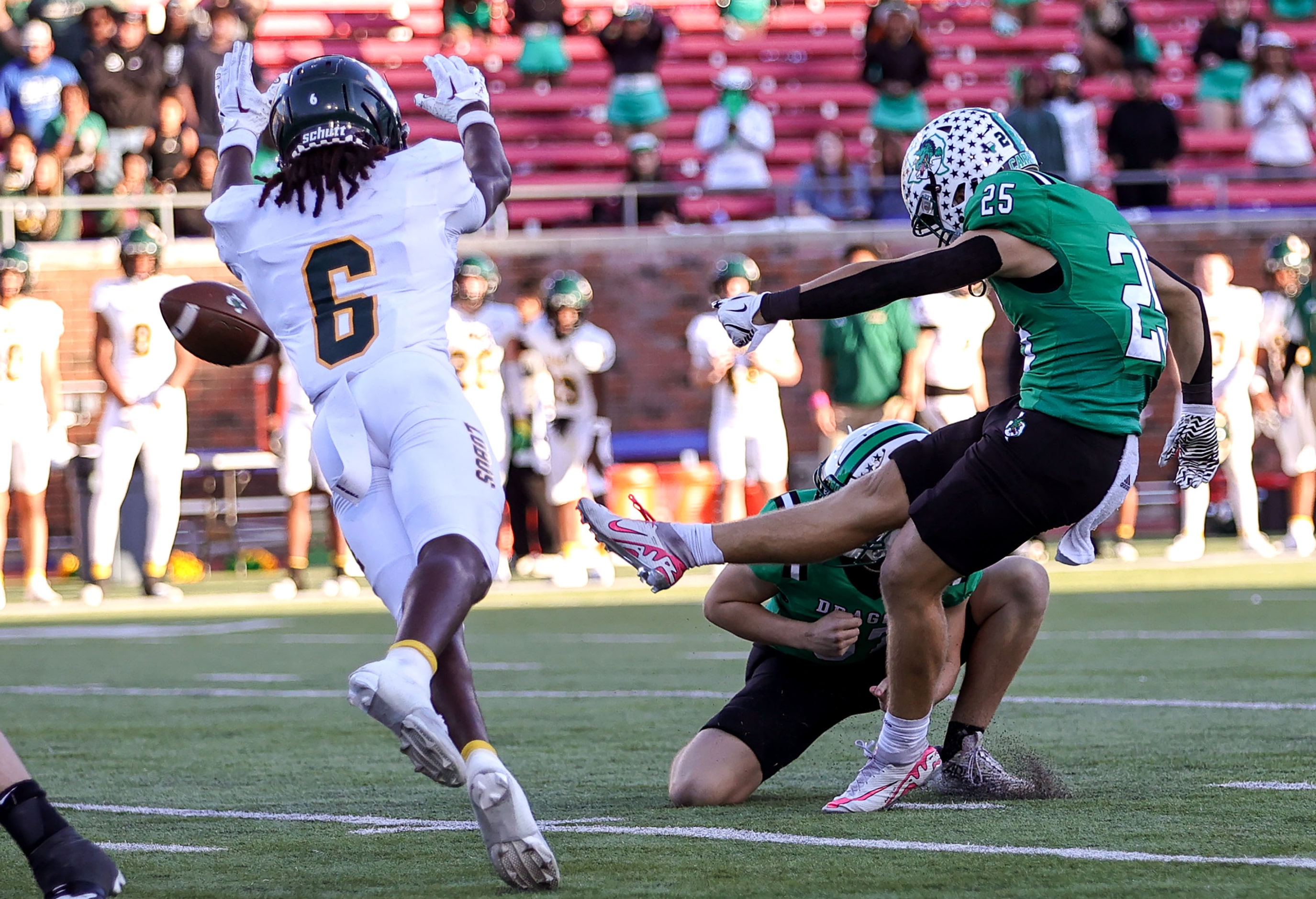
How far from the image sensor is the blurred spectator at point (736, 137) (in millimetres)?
17469

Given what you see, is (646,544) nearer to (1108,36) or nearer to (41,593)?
(41,593)

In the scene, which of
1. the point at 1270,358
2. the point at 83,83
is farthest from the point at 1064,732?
the point at 83,83

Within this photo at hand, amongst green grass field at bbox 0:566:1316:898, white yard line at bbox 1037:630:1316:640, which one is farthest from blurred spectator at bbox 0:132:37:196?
white yard line at bbox 1037:630:1316:640

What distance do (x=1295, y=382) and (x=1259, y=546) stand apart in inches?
45.1

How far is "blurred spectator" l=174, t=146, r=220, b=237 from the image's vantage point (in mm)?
15977

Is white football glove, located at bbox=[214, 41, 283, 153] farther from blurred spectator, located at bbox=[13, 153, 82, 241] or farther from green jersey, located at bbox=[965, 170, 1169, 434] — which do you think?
blurred spectator, located at bbox=[13, 153, 82, 241]

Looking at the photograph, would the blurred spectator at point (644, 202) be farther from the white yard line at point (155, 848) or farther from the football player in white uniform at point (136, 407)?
the white yard line at point (155, 848)

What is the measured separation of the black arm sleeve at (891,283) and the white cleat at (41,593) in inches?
343

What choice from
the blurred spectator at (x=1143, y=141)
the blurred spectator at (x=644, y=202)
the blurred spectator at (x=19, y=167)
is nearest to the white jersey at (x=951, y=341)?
the blurred spectator at (x=644, y=202)

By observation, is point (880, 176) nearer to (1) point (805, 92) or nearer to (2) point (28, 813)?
(1) point (805, 92)

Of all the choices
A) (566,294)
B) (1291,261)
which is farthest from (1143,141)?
(566,294)

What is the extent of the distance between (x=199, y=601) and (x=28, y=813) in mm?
8854

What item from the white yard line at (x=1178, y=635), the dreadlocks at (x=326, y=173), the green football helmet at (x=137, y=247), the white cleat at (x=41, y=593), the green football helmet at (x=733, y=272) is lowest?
the white cleat at (x=41, y=593)

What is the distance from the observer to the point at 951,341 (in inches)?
515
